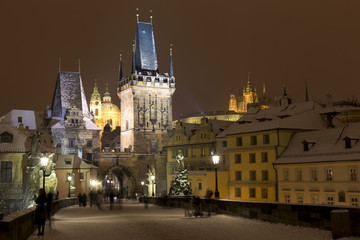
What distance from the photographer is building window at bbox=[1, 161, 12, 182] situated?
164 feet

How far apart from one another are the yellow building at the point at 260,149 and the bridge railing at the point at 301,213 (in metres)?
21.1

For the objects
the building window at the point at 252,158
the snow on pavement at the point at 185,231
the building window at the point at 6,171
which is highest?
the building window at the point at 252,158

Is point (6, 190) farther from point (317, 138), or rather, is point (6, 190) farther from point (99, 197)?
point (317, 138)

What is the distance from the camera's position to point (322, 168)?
41125mm

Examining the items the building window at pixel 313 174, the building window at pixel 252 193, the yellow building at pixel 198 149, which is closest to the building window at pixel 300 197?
the building window at pixel 313 174

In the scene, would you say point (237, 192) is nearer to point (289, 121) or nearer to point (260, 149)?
point (260, 149)

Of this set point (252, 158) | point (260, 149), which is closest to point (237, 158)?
point (252, 158)

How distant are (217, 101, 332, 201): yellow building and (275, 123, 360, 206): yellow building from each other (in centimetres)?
136

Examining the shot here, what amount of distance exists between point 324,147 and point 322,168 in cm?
209

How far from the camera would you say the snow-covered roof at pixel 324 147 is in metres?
39.5

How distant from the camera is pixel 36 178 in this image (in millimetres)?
34781

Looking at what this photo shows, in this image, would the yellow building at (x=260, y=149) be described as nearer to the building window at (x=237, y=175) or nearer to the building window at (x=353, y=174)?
the building window at (x=237, y=175)

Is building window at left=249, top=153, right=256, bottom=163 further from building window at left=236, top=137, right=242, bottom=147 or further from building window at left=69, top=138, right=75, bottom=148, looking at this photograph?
building window at left=69, top=138, right=75, bottom=148

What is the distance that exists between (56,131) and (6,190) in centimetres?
4262
